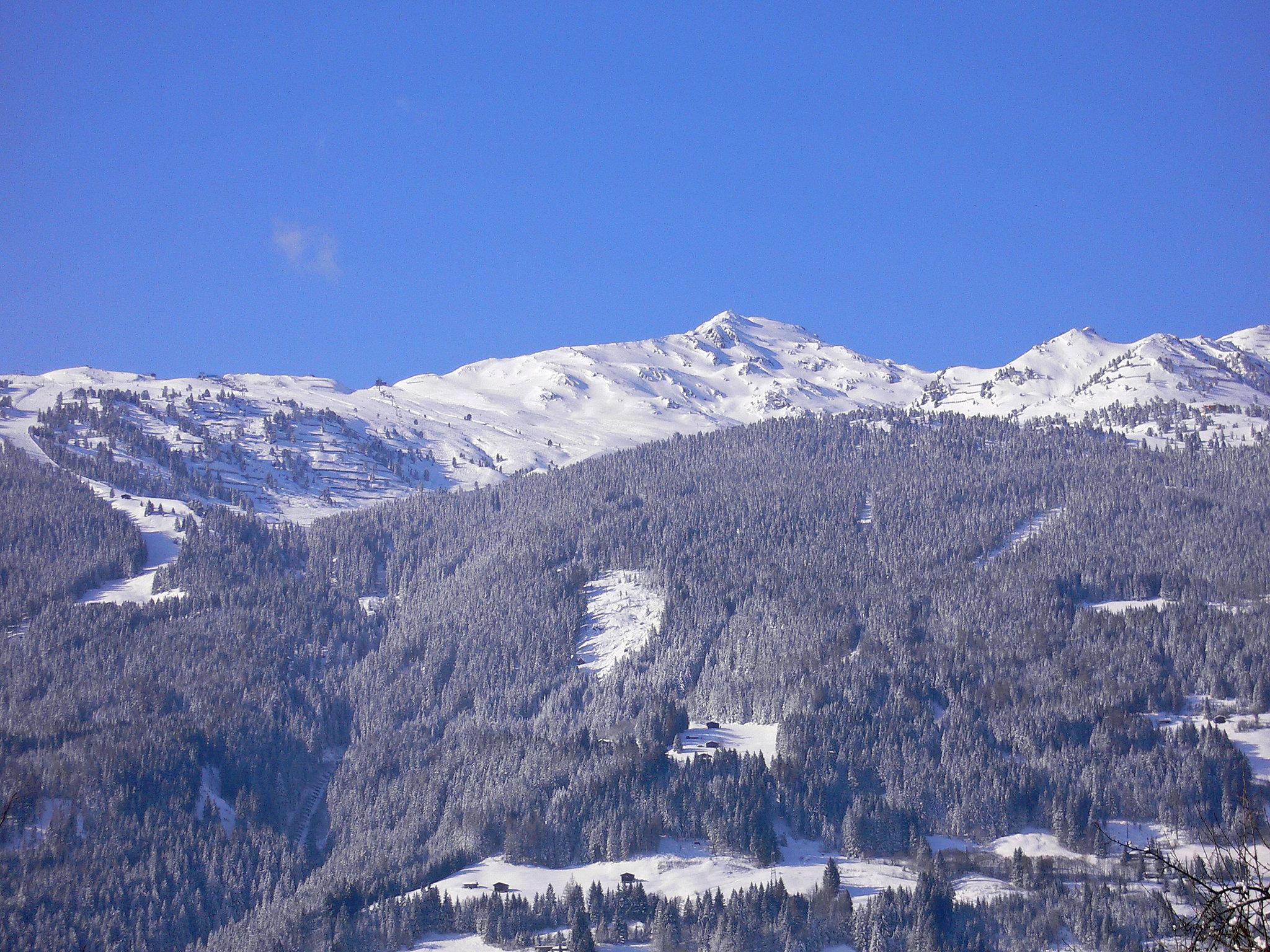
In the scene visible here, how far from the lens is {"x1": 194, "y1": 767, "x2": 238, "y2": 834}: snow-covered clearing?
624 ft

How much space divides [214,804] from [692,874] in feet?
261

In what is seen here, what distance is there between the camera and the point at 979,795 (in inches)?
6683

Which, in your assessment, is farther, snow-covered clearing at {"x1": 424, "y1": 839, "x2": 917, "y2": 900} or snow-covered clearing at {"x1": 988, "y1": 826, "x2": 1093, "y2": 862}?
snow-covered clearing at {"x1": 988, "y1": 826, "x2": 1093, "y2": 862}

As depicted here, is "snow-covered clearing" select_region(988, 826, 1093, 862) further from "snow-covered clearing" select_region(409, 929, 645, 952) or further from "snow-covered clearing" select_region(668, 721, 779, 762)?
"snow-covered clearing" select_region(409, 929, 645, 952)

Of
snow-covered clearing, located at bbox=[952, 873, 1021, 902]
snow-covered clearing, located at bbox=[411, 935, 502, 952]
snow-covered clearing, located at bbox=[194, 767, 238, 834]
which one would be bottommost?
snow-covered clearing, located at bbox=[411, 935, 502, 952]

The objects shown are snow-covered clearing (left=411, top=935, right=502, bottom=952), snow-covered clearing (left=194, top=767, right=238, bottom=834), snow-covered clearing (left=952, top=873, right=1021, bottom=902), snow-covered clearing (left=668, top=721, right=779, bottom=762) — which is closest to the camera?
snow-covered clearing (left=411, top=935, right=502, bottom=952)

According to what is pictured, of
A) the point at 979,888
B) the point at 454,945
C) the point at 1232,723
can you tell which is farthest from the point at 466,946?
the point at 1232,723

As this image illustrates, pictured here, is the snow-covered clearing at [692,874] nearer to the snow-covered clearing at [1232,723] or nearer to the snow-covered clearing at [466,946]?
the snow-covered clearing at [466,946]

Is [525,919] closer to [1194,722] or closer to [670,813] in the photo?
[670,813]

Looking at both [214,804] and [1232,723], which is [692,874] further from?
[1232,723]

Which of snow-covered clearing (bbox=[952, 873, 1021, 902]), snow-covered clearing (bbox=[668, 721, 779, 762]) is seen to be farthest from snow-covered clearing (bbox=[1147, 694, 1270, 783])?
snow-covered clearing (bbox=[668, 721, 779, 762])

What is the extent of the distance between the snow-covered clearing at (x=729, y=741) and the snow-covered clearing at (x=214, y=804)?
66.4 m

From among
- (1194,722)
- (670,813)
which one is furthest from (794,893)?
(1194,722)

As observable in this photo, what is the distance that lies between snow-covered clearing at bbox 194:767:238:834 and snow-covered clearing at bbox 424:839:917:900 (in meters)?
45.6
